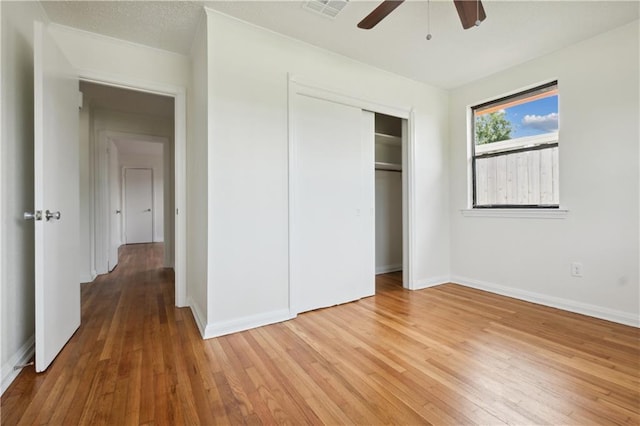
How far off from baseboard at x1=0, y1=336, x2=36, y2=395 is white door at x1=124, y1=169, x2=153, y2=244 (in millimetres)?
6922

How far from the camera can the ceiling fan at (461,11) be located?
1.72m

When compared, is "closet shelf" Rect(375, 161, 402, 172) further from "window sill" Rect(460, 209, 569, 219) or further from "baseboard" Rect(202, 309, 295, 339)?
"baseboard" Rect(202, 309, 295, 339)

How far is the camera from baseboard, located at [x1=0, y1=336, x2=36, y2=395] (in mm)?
1545

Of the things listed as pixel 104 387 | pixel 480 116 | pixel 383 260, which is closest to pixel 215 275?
pixel 104 387

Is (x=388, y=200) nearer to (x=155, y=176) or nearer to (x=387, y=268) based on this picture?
(x=387, y=268)

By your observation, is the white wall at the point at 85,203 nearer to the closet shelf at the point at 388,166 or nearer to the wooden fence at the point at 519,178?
the closet shelf at the point at 388,166

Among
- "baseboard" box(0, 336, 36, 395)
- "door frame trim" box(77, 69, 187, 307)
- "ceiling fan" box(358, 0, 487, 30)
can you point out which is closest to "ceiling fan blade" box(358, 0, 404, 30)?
"ceiling fan" box(358, 0, 487, 30)

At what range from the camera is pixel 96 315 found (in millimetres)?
2602

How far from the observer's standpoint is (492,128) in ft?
11.3

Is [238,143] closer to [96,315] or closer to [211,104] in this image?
[211,104]

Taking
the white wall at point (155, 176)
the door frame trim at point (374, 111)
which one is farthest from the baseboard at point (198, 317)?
the white wall at point (155, 176)

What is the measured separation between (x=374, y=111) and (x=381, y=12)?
53.4 inches

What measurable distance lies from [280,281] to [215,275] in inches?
21.8

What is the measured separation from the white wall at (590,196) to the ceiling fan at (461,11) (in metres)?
1.47
